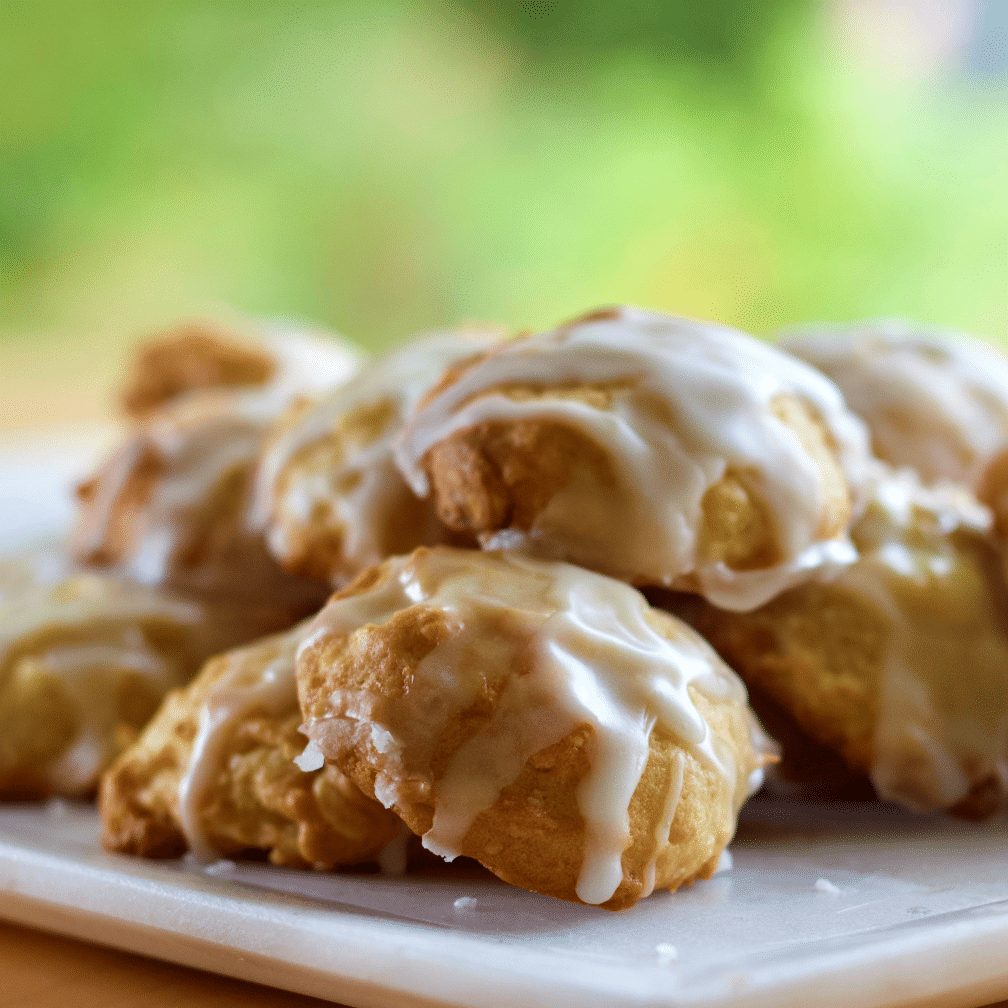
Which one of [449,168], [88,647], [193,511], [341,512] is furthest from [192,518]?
[449,168]

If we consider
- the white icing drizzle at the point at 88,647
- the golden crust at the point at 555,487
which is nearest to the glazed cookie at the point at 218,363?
the white icing drizzle at the point at 88,647

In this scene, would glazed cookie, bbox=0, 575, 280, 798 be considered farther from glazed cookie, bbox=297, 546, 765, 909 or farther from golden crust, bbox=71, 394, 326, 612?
glazed cookie, bbox=297, 546, 765, 909

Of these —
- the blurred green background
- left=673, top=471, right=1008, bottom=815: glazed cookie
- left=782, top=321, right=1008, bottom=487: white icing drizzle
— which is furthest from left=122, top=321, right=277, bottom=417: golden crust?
the blurred green background

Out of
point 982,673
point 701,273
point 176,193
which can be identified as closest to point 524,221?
point 701,273

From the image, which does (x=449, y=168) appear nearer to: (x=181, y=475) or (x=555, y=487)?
(x=181, y=475)

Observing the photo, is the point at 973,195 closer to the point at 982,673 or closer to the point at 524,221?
the point at 524,221
